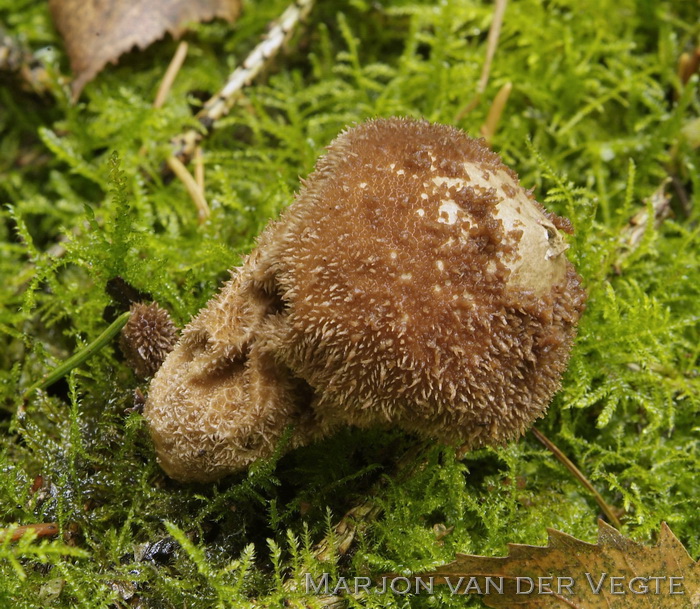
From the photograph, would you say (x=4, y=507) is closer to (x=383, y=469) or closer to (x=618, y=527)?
(x=383, y=469)

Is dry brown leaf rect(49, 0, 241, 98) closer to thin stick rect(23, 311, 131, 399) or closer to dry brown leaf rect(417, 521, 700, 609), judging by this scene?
thin stick rect(23, 311, 131, 399)

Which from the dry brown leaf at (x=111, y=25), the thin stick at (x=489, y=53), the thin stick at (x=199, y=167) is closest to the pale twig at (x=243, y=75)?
the thin stick at (x=199, y=167)

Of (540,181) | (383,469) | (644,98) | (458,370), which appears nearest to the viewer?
(458,370)

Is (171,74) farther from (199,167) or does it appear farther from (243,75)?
(199,167)

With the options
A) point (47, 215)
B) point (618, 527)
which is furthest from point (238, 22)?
point (618, 527)

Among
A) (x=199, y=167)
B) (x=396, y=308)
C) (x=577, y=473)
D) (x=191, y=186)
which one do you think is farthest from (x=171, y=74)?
(x=577, y=473)

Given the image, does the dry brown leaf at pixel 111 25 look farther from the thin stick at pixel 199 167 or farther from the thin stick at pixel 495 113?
the thin stick at pixel 495 113
